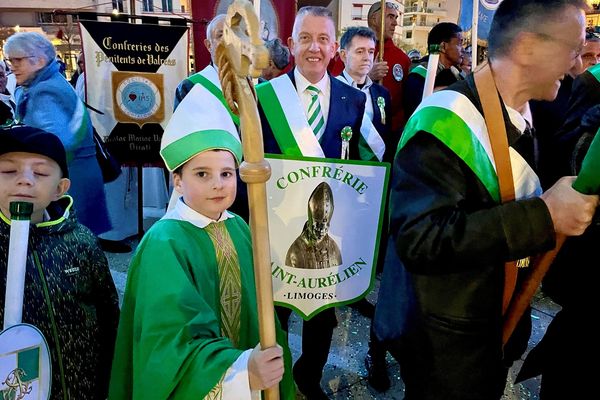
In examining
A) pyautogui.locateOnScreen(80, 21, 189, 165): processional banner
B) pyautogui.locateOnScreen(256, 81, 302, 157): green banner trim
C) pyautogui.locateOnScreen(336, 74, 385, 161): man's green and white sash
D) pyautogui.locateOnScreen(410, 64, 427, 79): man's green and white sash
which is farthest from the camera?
pyautogui.locateOnScreen(410, 64, 427, 79): man's green and white sash

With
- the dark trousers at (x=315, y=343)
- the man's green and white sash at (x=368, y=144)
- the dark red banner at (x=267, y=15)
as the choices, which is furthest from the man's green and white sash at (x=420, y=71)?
the dark trousers at (x=315, y=343)

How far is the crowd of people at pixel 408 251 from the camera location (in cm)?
128

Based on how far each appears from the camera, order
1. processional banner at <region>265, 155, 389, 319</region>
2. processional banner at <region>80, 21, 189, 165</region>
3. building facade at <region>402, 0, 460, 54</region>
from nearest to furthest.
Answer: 1. processional banner at <region>265, 155, 389, 319</region>
2. processional banner at <region>80, 21, 189, 165</region>
3. building facade at <region>402, 0, 460, 54</region>

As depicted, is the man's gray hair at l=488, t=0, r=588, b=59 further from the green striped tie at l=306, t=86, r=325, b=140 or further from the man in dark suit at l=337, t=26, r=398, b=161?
the man in dark suit at l=337, t=26, r=398, b=161

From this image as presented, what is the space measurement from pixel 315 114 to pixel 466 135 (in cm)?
135

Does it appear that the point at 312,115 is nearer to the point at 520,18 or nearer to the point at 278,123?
the point at 278,123

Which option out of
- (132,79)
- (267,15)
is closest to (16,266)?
(132,79)

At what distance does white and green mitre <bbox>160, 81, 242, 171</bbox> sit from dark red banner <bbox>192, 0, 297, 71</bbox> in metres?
2.80

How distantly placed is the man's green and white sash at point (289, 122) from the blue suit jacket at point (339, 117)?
48 millimetres

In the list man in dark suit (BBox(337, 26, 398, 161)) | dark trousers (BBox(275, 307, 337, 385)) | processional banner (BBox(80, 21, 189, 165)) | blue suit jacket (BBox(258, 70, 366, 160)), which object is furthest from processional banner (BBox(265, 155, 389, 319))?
processional banner (BBox(80, 21, 189, 165))

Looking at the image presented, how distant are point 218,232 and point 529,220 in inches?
38.9

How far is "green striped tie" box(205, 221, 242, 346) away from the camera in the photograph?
1.66 meters

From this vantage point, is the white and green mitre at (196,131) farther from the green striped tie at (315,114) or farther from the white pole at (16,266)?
the green striped tie at (315,114)

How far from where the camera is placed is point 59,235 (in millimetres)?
1689
